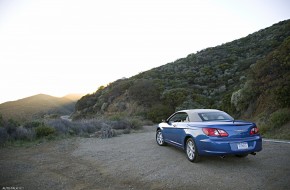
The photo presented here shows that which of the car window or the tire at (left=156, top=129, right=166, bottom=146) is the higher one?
the car window

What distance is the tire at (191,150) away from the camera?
6277 millimetres

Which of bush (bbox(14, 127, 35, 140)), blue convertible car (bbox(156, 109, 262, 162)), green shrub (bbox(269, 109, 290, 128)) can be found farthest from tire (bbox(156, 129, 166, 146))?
bush (bbox(14, 127, 35, 140))

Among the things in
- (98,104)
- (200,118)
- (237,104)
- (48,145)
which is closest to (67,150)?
(48,145)

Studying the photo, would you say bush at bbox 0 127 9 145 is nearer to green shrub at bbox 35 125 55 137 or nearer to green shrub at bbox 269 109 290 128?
green shrub at bbox 35 125 55 137

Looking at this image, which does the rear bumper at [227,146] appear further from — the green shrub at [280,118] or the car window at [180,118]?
the green shrub at [280,118]

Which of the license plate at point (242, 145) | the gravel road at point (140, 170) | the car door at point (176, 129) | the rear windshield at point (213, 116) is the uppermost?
the rear windshield at point (213, 116)

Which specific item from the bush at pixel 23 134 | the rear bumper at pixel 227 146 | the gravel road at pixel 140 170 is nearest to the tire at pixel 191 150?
the gravel road at pixel 140 170

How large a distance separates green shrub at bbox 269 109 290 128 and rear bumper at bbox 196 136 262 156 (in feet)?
17.8

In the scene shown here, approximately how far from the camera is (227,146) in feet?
18.6

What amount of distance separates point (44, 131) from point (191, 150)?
26.5 ft

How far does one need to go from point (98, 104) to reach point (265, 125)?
20932 millimetres

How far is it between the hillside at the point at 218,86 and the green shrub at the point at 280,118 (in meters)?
0.68

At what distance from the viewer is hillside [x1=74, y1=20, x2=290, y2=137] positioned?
13.3 metres

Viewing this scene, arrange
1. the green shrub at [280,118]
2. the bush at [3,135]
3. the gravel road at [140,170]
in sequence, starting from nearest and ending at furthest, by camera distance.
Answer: the gravel road at [140,170] → the bush at [3,135] → the green shrub at [280,118]
